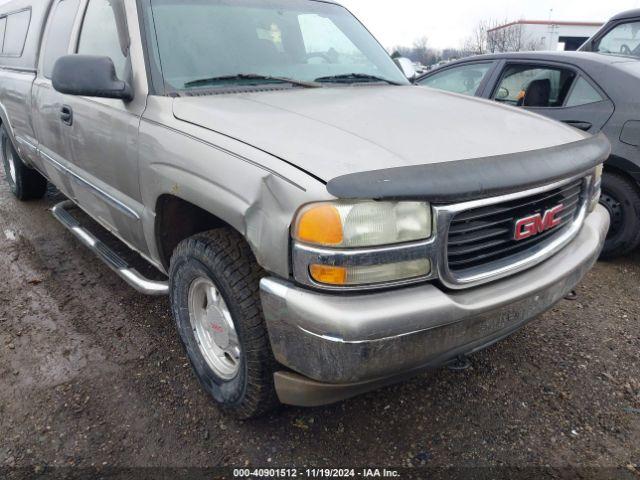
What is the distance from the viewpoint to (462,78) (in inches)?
196

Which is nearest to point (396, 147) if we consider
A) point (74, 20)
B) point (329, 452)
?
point (329, 452)

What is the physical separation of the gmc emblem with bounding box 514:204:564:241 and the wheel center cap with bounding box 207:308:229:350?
126 centimetres

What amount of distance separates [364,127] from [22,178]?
4.54 meters

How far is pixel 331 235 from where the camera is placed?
158cm

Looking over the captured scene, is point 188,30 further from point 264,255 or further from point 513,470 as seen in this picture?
point 513,470

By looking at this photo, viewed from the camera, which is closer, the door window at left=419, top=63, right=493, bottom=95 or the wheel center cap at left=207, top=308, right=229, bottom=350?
the wheel center cap at left=207, top=308, right=229, bottom=350

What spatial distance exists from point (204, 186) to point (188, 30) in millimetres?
1036

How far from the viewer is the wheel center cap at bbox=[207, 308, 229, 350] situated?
→ 2194mm

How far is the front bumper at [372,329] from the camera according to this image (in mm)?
1557

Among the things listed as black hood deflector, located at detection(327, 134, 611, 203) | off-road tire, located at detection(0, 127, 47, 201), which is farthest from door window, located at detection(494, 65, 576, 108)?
off-road tire, located at detection(0, 127, 47, 201)

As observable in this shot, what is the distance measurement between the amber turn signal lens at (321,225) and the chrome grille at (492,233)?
0.41 m

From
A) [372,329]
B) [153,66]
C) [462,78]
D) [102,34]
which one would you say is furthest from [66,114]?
[462,78]

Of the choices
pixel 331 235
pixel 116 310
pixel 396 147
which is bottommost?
pixel 116 310

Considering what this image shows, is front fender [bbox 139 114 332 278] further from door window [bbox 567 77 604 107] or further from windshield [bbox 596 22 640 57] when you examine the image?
windshield [bbox 596 22 640 57]
